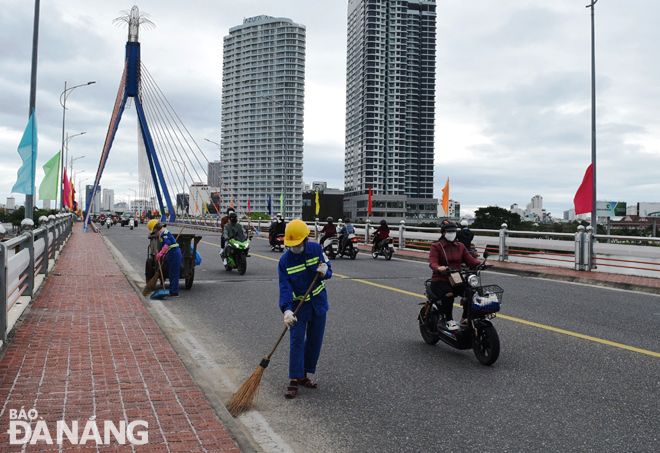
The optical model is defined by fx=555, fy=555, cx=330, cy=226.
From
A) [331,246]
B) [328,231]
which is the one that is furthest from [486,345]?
[328,231]

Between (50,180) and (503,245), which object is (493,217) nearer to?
(503,245)

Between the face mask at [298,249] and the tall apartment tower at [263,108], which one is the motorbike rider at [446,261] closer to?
the face mask at [298,249]

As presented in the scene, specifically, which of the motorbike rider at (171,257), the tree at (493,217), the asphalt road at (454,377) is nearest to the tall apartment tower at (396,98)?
the tree at (493,217)

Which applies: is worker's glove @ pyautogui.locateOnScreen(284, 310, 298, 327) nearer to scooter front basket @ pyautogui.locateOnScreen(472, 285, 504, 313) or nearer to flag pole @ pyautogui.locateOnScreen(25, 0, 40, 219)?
scooter front basket @ pyautogui.locateOnScreen(472, 285, 504, 313)

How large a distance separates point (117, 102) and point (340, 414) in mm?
50726

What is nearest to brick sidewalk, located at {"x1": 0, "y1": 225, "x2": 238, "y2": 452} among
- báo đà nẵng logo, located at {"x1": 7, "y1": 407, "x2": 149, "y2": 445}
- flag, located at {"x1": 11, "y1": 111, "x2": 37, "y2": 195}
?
báo đà nẵng logo, located at {"x1": 7, "y1": 407, "x2": 149, "y2": 445}

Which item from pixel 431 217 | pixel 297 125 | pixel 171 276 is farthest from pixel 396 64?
pixel 171 276

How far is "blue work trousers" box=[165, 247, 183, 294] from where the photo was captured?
10.6 meters

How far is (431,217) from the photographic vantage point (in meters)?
145

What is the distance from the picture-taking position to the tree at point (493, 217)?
77625mm

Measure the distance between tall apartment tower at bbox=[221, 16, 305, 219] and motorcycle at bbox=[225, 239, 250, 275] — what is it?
472ft

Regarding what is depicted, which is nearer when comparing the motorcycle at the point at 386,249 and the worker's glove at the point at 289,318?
the worker's glove at the point at 289,318

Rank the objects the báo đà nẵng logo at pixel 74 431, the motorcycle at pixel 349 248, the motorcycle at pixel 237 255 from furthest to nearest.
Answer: the motorcycle at pixel 349 248 → the motorcycle at pixel 237 255 → the báo đà nẵng logo at pixel 74 431

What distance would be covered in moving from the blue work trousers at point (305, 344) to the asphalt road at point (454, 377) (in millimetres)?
214
